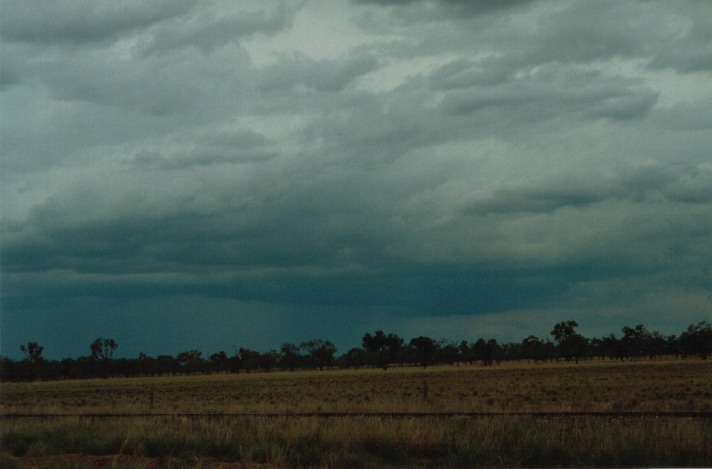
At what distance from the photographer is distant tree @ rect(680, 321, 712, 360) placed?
127 m

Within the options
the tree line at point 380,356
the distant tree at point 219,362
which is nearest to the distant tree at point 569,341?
the tree line at point 380,356

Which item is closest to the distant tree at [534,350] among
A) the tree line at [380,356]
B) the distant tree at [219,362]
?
the tree line at [380,356]

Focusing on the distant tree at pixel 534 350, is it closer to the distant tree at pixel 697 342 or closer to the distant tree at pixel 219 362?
the distant tree at pixel 697 342

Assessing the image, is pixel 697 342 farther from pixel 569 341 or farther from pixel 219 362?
pixel 219 362

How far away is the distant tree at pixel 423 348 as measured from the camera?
5901 inches

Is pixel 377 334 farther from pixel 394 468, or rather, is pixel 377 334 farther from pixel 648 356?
pixel 394 468

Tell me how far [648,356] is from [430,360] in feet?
142

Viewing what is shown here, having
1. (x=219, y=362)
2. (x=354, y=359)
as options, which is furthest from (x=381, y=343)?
(x=219, y=362)

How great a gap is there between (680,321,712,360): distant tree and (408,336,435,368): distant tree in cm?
4803

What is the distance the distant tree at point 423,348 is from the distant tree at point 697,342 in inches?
1891

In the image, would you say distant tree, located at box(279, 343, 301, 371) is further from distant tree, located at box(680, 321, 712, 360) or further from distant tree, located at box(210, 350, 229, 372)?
distant tree, located at box(680, 321, 712, 360)

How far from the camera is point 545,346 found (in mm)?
145000

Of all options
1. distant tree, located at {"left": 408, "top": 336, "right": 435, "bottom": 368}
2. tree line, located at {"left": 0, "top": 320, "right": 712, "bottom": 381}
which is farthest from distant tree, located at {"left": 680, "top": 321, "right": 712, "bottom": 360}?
distant tree, located at {"left": 408, "top": 336, "right": 435, "bottom": 368}

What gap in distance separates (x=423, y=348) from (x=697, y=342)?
5160cm
